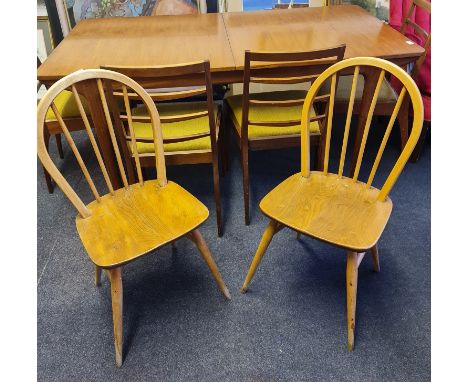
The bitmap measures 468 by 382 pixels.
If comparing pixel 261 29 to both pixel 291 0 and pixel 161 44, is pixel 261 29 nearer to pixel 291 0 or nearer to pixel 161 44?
pixel 161 44

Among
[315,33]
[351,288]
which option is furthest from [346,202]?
[315,33]

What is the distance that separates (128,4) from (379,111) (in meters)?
1.89

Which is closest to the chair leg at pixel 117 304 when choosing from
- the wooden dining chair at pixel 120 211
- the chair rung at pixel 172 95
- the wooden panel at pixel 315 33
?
the wooden dining chair at pixel 120 211

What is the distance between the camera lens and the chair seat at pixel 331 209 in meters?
1.15

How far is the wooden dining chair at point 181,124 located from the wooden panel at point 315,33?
0.28m

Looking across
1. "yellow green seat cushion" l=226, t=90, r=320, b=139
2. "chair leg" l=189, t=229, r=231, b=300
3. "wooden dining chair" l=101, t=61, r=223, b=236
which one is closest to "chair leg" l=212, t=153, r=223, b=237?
"wooden dining chair" l=101, t=61, r=223, b=236

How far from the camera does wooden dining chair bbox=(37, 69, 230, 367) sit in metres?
1.13

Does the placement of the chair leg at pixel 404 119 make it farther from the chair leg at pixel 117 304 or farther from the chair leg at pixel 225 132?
the chair leg at pixel 117 304

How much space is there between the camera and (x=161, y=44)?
1.81m

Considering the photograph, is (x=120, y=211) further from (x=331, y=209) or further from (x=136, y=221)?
(x=331, y=209)

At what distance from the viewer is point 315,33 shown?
1.86m

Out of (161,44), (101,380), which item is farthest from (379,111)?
(101,380)

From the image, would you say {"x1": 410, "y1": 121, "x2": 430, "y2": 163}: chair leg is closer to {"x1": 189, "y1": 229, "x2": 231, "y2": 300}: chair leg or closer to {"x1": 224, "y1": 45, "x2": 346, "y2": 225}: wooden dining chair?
{"x1": 224, "y1": 45, "x2": 346, "y2": 225}: wooden dining chair

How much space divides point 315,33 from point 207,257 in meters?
1.26
